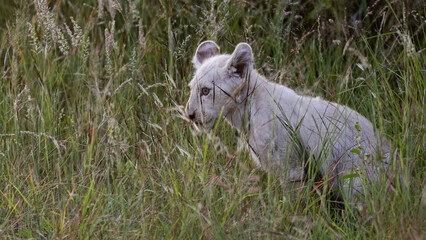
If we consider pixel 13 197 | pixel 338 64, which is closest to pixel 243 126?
pixel 13 197

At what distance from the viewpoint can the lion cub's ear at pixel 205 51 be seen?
4688 millimetres

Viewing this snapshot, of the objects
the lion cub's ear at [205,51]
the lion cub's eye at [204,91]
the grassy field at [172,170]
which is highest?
the lion cub's ear at [205,51]

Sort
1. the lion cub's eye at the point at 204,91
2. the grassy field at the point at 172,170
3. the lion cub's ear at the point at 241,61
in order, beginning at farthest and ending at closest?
1. the lion cub's eye at the point at 204,91
2. the lion cub's ear at the point at 241,61
3. the grassy field at the point at 172,170

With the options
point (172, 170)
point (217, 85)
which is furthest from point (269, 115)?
point (172, 170)

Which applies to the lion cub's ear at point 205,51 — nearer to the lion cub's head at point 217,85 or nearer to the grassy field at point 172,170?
the grassy field at point 172,170

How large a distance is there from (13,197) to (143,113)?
60.6 inches

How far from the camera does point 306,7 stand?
605 cm

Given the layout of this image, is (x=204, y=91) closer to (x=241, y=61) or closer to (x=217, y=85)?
(x=217, y=85)

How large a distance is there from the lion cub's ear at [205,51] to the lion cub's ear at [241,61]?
23.0 inches

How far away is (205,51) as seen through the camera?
4.71 meters

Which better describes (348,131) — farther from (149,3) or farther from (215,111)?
(149,3)

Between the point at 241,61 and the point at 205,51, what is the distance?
69cm

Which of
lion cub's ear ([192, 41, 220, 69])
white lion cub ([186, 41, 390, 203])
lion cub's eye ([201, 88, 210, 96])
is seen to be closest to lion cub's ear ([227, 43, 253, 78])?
white lion cub ([186, 41, 390, 203])

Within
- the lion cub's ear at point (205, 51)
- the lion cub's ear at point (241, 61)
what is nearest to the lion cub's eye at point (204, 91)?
the lion cub's ear at point (241, 61)
